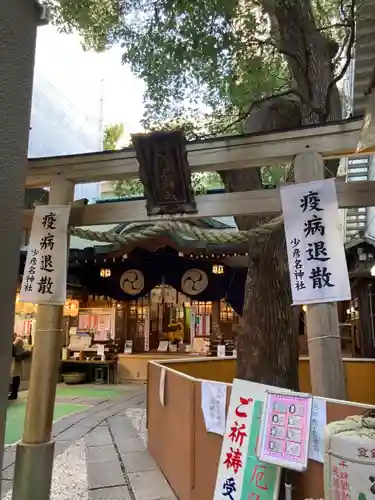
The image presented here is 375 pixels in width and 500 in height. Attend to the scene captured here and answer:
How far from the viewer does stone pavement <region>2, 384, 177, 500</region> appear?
16.0ft

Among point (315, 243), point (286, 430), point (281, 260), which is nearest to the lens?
point (286, 430)

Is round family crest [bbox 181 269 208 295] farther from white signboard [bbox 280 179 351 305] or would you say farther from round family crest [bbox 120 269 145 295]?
white signboard [bbox 280 179 351 305]

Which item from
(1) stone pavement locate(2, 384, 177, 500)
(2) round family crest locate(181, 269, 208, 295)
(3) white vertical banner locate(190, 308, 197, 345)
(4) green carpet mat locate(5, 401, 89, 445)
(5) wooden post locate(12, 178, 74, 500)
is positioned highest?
(2) round family crest locate(181, 269, 208, 295)

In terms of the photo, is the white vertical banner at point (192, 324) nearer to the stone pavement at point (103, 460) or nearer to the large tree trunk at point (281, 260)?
the stone pavement at point (103, 460)

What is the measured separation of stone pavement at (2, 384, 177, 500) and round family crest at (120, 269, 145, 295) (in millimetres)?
3603

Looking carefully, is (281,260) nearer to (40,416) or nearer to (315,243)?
(315,243)

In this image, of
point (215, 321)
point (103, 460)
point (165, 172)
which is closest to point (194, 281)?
point (215, 321)

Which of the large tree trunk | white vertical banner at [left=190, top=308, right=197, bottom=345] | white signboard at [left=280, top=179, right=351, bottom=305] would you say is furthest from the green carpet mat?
white signboard at [left=280, top=179, right=351, bottom=305]

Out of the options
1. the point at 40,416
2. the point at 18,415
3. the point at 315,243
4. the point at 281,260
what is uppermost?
the point at 281,260

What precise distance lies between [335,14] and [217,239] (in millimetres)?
6772

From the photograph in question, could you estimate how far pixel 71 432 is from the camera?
7.50 metres

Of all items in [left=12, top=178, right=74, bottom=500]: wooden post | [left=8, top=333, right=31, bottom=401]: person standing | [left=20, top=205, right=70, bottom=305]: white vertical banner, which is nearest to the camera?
[left=12, top=178, right=74, bottom=500]: wooden post

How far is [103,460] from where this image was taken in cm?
602

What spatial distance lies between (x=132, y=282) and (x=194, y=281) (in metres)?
1.77
